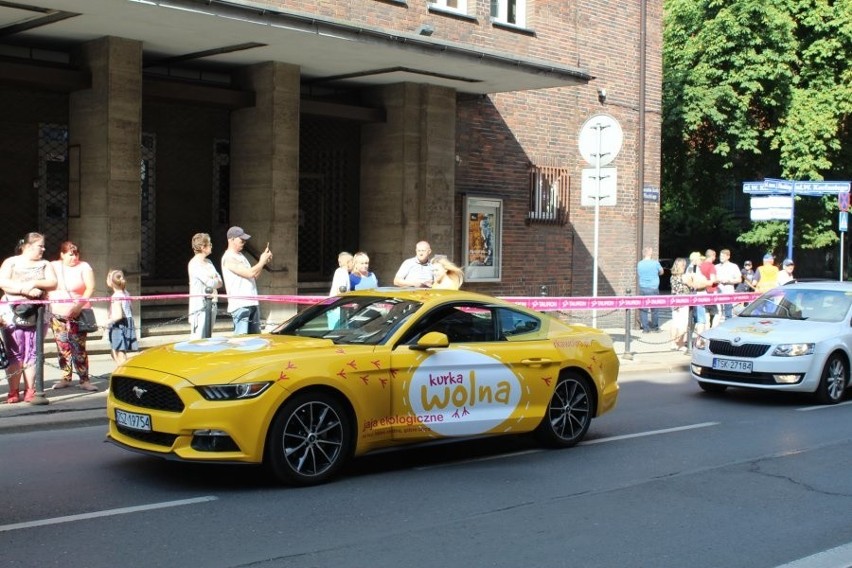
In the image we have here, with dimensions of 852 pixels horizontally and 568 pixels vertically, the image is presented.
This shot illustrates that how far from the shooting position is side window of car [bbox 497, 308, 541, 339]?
891cm

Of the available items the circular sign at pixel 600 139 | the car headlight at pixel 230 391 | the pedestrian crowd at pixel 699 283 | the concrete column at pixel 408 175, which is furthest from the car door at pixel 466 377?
the concrete column at pixel 408 175

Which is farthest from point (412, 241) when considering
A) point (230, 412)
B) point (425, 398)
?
point (230, 412)

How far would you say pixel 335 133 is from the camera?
19.1 metres

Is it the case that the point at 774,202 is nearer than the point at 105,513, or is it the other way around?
the point at 105,513

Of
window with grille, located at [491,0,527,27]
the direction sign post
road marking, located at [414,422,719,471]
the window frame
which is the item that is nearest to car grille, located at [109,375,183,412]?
road marking, located at [414,422,719,471]

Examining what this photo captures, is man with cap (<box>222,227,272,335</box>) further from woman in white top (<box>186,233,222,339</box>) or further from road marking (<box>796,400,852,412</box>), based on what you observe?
road marking (<box>796,400,852,412</box>)

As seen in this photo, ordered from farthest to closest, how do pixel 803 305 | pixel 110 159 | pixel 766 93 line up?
pixel 766 93
pixel 110 159
pixel 803 305

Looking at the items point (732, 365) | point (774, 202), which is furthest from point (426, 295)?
point (774, 202)

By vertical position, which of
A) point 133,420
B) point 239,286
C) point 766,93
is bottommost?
point 133,420

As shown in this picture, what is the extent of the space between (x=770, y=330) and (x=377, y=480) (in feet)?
22.6

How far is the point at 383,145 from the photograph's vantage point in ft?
61.0

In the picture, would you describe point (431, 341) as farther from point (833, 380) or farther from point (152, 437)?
point (833, 380)

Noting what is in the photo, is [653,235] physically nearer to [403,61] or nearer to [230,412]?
[403,61]

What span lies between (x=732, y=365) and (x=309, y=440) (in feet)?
22.9
